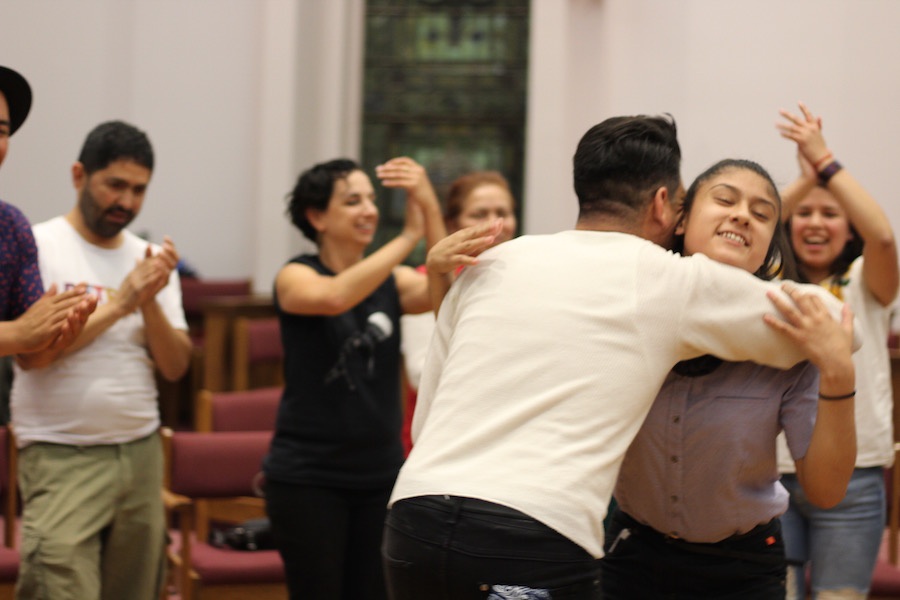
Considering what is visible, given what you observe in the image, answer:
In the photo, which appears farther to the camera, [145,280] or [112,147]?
[112,147]

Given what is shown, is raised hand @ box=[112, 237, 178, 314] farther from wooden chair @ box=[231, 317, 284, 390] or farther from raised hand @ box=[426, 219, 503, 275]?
wooden chair @ box=[231, 317, 284, 390]

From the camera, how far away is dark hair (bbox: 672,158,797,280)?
2180 mm

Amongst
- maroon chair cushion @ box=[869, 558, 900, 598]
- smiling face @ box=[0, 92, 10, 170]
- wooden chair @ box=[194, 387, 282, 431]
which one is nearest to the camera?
smiling face @ box=[0, 92, 10, 170]

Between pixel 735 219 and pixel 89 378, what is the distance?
6.54 ft

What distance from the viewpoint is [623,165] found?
2023 mm

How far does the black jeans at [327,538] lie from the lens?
3.14 m

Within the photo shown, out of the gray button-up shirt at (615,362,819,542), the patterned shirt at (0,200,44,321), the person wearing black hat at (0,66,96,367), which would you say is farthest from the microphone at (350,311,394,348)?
the gray button-up shirt at (615,362,819,542)

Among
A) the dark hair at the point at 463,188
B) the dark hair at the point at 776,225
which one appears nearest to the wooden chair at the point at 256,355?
the dark hair at the point at 463,188

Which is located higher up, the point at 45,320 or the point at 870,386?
the point at 45,320

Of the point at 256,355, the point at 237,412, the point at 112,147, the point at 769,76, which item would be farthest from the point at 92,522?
the point at 769,76

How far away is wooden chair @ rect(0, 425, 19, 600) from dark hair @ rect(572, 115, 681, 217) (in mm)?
2619

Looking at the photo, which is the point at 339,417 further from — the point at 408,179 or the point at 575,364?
the point at 575,364

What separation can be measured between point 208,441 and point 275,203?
14.3ft

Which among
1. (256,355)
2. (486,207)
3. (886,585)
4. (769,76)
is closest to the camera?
(486,207)
